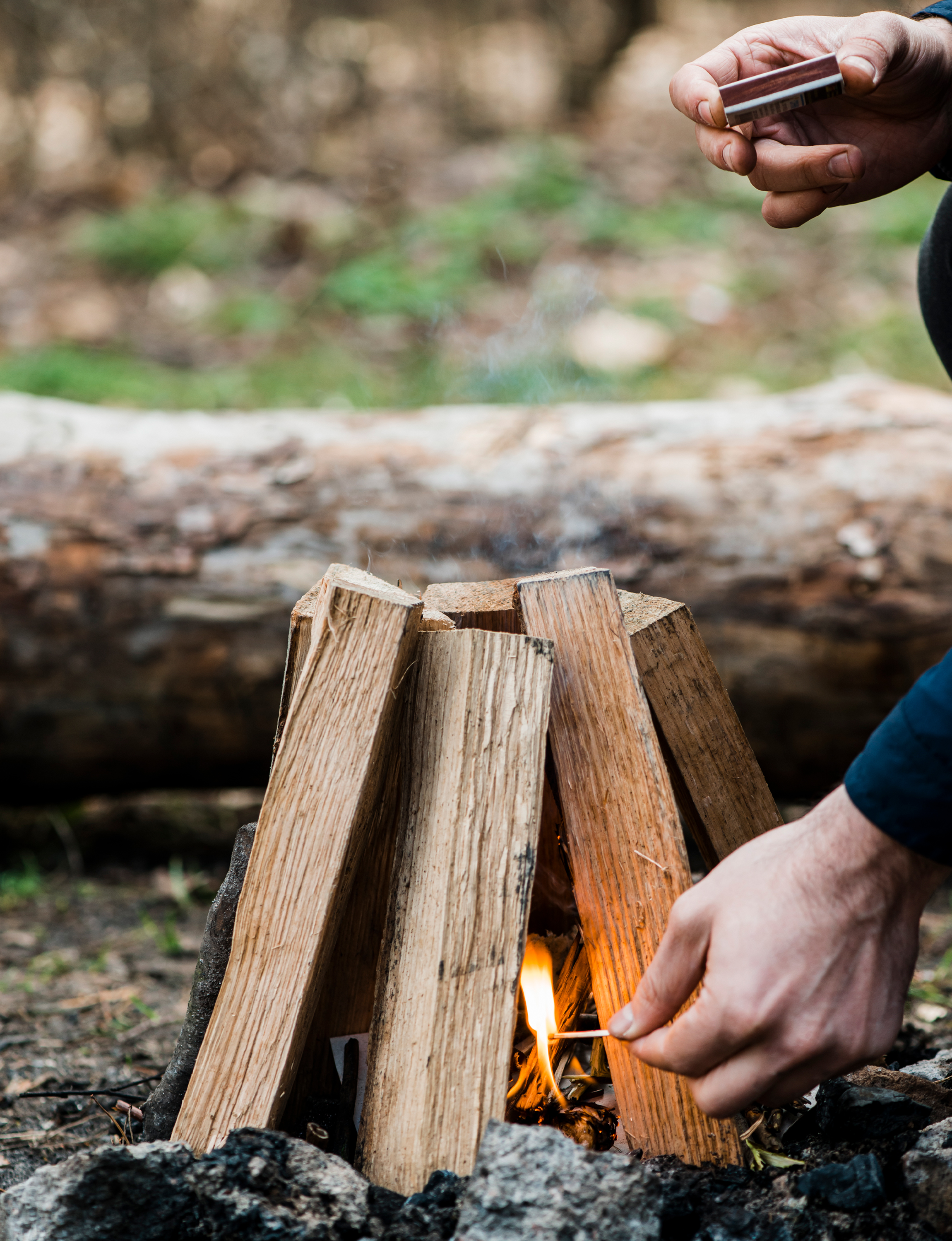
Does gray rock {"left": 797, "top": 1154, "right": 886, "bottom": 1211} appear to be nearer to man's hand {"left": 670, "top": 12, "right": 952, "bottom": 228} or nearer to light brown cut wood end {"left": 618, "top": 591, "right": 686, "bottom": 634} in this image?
light brown cut wood end {"left": 618, "top": 591, "right": 686, "bottom": 634}

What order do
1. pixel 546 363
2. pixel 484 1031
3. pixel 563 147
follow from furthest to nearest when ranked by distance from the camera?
pixel 563 147 < pixel 546 363 < pixel 484 1031

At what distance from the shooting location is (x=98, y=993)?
2500 mm

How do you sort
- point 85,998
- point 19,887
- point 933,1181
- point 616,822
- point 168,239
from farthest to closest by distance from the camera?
1. point 168,239
2. point 19,887
3. point 85,998
4. point 616,822
5. point 933,1181

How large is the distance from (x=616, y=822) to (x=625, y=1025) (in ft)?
0.94

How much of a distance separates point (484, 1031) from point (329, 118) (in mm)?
9991

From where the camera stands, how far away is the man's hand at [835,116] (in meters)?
1.57

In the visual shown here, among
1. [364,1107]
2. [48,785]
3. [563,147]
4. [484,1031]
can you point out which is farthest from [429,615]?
[563,147]

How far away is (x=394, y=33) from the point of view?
9.76 metres

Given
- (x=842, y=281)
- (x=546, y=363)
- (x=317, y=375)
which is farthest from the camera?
(x=842, y=281)

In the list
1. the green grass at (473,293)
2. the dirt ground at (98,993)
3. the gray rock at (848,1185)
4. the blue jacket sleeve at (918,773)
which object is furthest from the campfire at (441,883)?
the green grass at (473,293)

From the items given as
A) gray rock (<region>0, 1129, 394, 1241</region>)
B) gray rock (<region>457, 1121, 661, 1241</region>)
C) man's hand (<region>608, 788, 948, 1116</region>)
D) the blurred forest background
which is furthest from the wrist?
the blurred forest background

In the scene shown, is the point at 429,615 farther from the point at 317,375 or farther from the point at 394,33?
the point at 394,33

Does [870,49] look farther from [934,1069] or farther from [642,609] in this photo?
[934,1069]

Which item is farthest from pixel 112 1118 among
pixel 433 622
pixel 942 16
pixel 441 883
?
pixel 942 16
